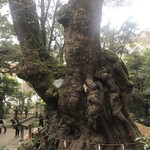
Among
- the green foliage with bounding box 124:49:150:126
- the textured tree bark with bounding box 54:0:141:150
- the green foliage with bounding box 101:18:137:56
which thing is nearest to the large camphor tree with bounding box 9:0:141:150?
the textured tree bark with bounding box 54:0:141:150

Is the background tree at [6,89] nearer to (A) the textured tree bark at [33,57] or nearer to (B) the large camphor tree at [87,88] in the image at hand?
(A) the textured tree bark at [33,57]

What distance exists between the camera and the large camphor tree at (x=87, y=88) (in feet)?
24.0

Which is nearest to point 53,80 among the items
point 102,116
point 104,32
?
point 102,116

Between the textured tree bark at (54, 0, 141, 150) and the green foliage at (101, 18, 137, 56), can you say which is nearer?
the textured tree bark at (54, 0, 141, 150)

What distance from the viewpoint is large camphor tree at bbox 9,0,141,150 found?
7309mm

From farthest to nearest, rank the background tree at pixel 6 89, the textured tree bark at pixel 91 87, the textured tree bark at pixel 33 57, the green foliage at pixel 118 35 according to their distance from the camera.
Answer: the background tree at pixel 6 89, the green foliage at pixel 118 35, the textured tree bark at pixel 33 57, the textured tree bark at pixel 91 87

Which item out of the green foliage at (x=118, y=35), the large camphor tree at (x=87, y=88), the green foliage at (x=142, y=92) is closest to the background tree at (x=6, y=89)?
the green foliage at (x=118, y=35)

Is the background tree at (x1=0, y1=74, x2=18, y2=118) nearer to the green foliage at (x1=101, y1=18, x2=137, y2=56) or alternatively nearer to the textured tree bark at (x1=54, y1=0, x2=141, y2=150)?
the green foliage at (x1=101, y1=18, x2=137, y2=56)

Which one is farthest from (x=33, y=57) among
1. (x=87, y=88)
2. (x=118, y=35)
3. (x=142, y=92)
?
(x=118, y=35)

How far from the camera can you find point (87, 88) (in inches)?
287

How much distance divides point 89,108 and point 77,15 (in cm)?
233

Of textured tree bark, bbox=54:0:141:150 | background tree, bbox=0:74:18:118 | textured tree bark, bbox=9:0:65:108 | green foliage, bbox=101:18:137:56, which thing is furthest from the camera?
background tree, bbox=0:74:18:118

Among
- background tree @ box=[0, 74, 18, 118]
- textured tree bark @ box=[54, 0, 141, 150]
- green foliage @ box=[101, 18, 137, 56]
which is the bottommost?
textured tree bark @ box=[54, 0, 141, 150]

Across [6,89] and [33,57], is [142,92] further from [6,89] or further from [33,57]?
[6,89]
